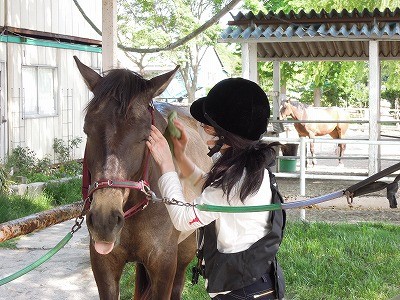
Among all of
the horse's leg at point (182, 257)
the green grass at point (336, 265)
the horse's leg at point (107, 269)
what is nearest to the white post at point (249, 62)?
the green grass at point (336, 265)

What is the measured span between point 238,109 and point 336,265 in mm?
3779

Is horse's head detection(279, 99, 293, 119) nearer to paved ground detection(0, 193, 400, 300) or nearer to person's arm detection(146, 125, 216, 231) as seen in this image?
paved ground detection(0, 193, 400, 300)

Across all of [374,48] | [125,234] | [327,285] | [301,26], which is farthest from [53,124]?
[125,234]

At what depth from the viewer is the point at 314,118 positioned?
17844 mm

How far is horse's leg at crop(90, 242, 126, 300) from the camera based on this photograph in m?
3.31

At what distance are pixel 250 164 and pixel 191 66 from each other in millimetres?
34350

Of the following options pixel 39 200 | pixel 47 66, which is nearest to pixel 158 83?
pixel 39 200

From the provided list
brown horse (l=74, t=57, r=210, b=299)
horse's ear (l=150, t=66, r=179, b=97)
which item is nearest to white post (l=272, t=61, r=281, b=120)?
brown horse (l=74, t=57, r=210, b=299)

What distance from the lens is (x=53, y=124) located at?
14.1 metres

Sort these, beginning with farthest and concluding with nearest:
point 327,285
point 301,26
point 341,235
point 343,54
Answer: point 343,54
point 301,26
point 341,235
point 327,285

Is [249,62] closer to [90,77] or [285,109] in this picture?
[285,109]

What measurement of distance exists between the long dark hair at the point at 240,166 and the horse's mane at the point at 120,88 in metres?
0.52

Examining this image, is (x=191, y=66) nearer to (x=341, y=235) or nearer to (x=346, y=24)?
(x=346, y=24)

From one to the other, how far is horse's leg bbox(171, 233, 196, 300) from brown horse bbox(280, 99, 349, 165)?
457 inches
